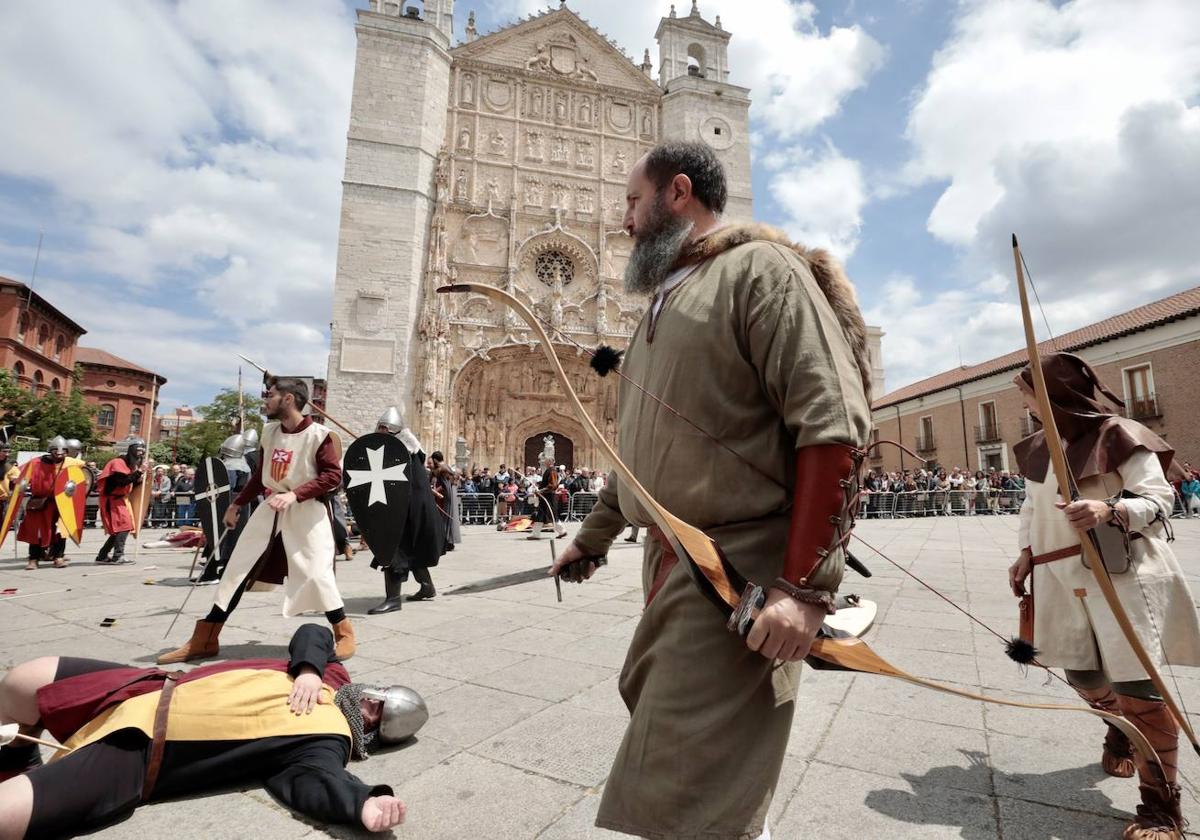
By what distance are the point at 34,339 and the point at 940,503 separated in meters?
42.4

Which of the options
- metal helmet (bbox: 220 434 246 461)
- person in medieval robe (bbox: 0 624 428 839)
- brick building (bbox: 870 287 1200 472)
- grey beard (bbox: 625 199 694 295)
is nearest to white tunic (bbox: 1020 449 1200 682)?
grey beard (bbox: 625 199 694 295)

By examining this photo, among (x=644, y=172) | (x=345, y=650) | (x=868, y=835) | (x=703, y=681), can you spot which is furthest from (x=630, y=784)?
(x=345, y=650)

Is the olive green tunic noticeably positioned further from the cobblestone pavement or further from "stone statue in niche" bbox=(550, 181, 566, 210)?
"stone statue in niche" bbox=(550, 181, 566, 210)

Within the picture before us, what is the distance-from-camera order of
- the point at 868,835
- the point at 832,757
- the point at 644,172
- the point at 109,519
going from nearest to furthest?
the point at 644,172
the point at 868,835
the point at 832,757
the point at 109,519

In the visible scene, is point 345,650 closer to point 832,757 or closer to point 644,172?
point 832,757

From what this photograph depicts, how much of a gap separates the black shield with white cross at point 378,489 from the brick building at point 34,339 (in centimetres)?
3185

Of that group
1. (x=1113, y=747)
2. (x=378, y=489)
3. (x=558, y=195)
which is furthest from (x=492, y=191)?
(x=1113, y=747)

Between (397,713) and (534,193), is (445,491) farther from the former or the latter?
(534,193)

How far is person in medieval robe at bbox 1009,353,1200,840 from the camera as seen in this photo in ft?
5.65

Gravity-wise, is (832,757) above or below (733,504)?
below

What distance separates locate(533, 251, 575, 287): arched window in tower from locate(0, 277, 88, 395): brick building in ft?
76.3

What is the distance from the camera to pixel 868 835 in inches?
62.9

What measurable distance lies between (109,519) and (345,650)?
247 inches

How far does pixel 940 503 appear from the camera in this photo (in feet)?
55.7
